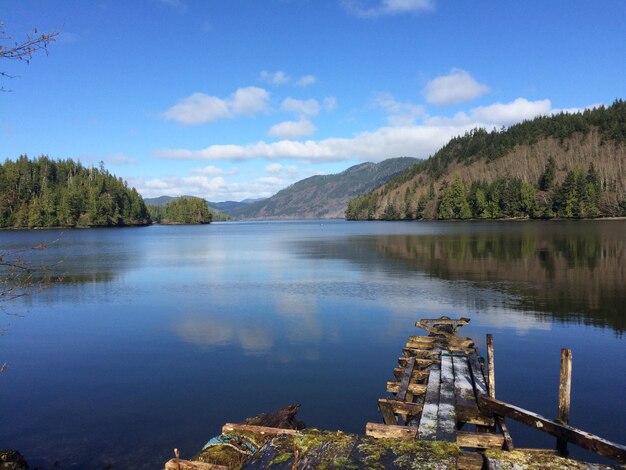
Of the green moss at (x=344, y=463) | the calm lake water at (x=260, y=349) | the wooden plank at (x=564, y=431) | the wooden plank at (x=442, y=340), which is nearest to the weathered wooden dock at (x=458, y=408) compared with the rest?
the wooden plank at (x=564, y=431)

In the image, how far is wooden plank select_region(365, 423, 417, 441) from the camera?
11.4 metres

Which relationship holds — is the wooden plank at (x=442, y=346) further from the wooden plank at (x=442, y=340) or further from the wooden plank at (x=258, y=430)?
the wooden plank at (x=258, y=430)

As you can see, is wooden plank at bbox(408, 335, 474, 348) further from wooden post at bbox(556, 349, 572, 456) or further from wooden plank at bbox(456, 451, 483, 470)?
wooden plank at bbox(456, 451, 483, 470)

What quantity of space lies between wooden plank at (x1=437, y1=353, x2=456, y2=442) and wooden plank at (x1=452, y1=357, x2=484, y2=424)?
0.18m

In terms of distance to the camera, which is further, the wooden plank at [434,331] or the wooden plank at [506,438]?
the wooden plank at [434,331]

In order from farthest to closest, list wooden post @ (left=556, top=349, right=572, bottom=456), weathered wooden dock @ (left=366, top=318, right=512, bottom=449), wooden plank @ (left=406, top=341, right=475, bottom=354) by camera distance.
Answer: wooden plank @ (left=406, top=341, right=475, bottom=354) < wooden post @ (left=556, top=349, right=572, bottom=456) < weathered wooden dock @ (left=366, top=318, right=512, bottom=449)

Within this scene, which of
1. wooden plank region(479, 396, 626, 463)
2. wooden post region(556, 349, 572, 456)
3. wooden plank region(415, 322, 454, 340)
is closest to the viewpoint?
wooden plank region(479, 396, 626, 463)

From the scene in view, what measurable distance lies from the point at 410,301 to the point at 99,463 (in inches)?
1049

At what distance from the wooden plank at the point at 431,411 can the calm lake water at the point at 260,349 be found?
2.42m

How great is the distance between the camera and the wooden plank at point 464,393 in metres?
13.1

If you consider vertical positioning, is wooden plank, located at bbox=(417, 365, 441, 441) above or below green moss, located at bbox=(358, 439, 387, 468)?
below

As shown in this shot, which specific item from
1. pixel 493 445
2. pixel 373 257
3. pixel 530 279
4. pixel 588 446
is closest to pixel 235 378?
pixel 493 445

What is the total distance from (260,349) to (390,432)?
1359cm

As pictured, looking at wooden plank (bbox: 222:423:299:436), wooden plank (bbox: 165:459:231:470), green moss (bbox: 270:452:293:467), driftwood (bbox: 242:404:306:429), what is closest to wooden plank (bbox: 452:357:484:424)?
driftwood (bbox: 242:404:306:429)
